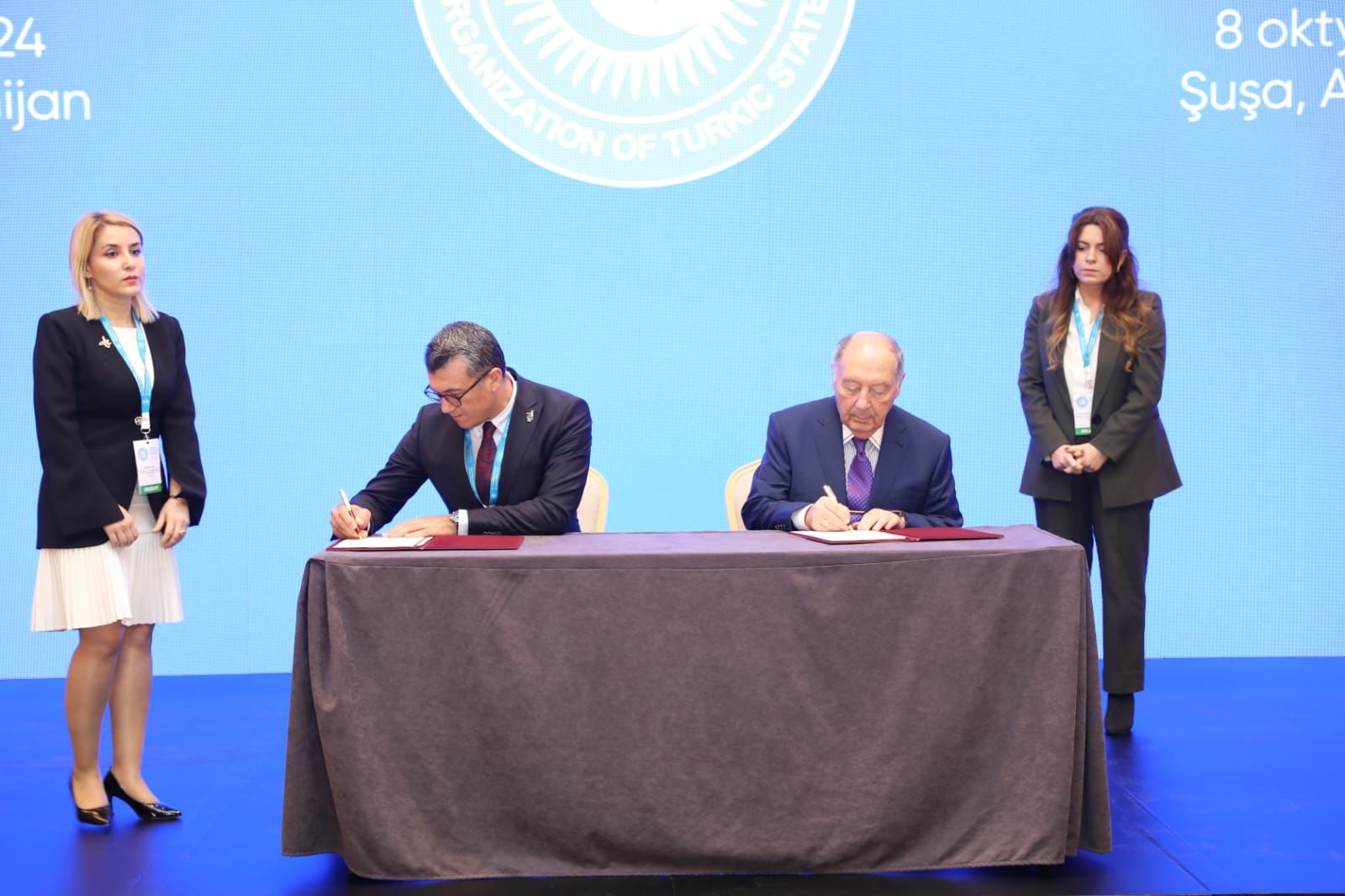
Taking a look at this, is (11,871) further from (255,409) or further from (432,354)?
(255,409)

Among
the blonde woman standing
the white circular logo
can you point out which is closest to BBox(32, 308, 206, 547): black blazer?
the blonde woman standing

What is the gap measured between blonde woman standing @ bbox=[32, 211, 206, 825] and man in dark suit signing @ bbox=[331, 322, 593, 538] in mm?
513

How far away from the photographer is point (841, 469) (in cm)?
330

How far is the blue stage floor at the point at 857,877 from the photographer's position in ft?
8.54

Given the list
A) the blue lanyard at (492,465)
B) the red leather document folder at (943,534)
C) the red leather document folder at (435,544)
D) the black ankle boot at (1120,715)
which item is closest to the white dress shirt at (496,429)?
the blue lanyard at (492,465)

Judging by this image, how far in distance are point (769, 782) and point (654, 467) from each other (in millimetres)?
2231

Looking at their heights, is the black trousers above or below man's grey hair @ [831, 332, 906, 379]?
below

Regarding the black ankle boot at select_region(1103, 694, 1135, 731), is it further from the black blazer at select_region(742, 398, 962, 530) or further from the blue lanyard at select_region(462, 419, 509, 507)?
the blue lanyard at select_region(462, 419, 509, 507)

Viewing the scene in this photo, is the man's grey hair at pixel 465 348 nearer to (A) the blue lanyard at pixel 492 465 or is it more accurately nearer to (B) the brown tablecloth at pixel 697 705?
(A) the blue lanyard at pixel 492 465

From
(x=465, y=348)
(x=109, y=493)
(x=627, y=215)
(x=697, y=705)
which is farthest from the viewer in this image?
(x=627, y=215)

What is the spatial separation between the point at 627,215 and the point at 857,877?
107 inches

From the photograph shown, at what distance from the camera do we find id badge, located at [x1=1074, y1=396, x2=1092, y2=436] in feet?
12.8

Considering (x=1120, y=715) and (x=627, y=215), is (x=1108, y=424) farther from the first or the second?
(x=627, y=215)

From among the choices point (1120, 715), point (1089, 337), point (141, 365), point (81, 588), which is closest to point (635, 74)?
point (1089, 337)
